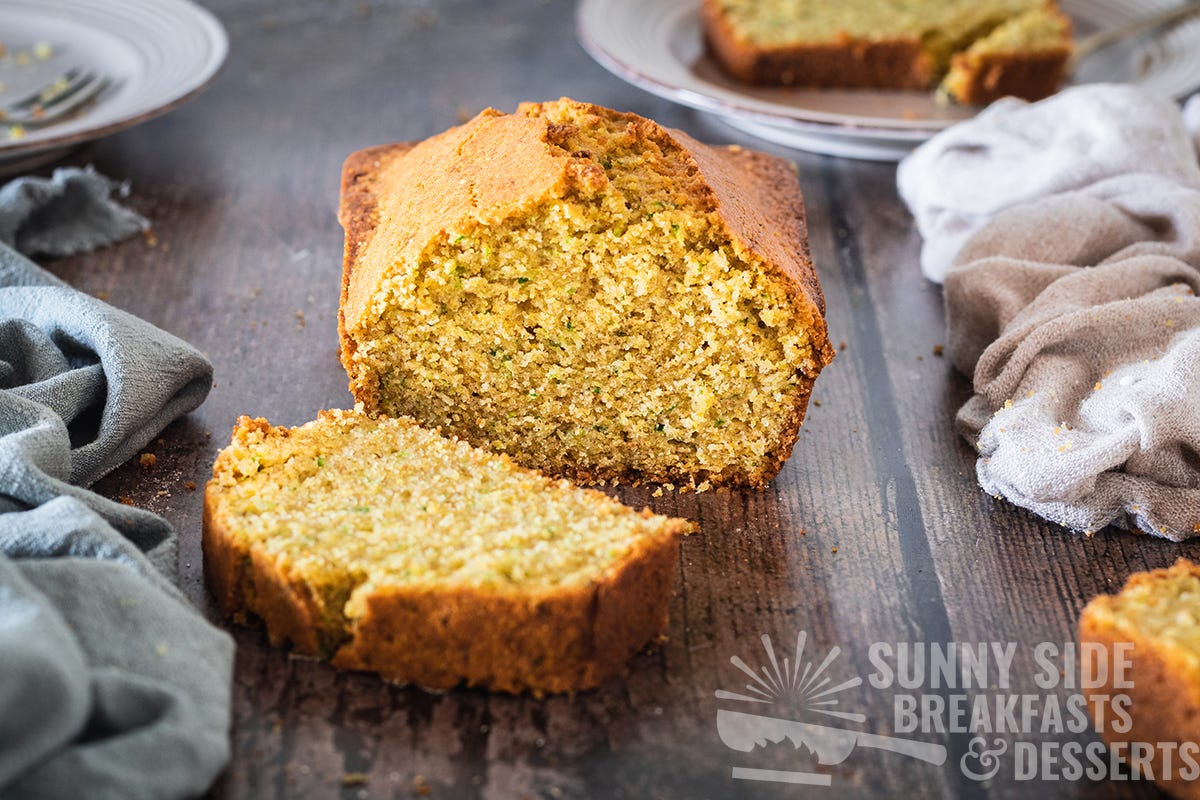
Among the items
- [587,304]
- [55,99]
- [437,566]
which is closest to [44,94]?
[55,99]

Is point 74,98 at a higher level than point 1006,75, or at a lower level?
higher

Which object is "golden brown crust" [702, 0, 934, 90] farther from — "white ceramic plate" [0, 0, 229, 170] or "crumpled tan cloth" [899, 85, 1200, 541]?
"white ceramic plate" [0, 0, 229, 170]

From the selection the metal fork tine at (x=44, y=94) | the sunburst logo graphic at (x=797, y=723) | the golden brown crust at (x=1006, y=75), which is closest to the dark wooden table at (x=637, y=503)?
the sunburst logo graphic at (x=797, y=723)

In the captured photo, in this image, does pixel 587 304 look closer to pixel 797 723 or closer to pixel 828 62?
pixel 797 723

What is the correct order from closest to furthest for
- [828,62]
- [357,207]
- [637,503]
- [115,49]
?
[637,503] < [357,207] < [115,49] < [828,62]

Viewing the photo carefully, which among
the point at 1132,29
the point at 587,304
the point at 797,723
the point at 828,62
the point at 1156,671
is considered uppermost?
the point at 587,304

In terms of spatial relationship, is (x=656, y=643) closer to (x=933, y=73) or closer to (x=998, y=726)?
(x=998, y=726)

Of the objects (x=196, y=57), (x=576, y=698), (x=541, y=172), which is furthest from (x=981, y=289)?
(x=196, y=57)

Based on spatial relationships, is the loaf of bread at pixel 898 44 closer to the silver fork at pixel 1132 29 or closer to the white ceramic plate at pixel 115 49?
the silver fork at pixel 1132 29
